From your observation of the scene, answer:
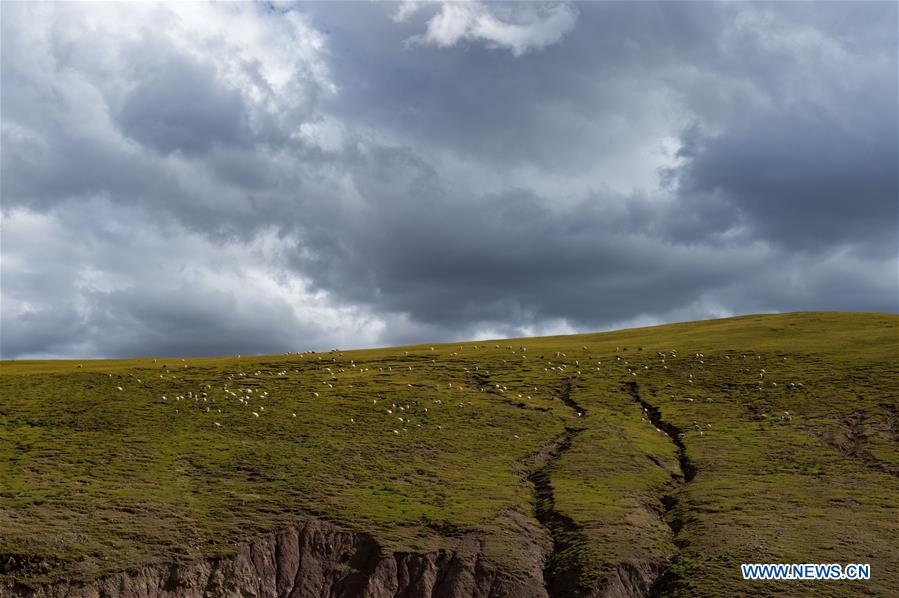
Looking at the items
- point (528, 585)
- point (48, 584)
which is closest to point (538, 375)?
point (528, 585)

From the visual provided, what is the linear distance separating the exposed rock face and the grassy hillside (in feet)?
3.56

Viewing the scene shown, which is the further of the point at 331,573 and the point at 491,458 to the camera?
the point at 491,458

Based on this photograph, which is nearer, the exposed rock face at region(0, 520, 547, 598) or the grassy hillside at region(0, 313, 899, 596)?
the exposed rock face at region(0, 520, 547, 598)

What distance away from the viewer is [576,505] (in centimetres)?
5541

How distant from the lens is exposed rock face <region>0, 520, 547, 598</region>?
4644cm

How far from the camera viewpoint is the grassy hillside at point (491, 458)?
49.1 meters

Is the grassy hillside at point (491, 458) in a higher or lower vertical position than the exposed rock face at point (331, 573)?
higher

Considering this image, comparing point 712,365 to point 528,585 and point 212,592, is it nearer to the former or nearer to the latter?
point 528,585

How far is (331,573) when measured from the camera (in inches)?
1938

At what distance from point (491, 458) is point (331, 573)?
1849 cm

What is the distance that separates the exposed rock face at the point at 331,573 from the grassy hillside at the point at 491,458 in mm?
1084

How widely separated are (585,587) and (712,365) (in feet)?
158

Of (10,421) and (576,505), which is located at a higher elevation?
(10,421)

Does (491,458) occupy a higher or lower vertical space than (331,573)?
higher
